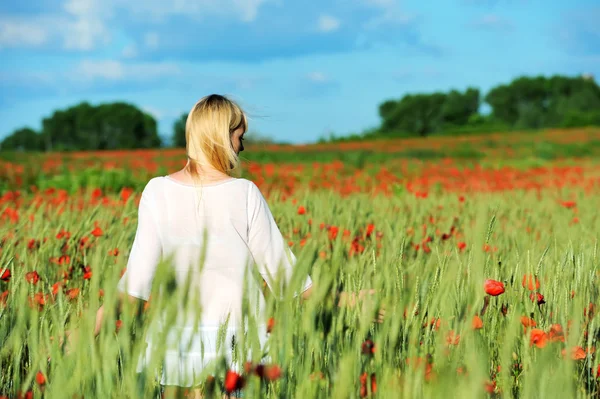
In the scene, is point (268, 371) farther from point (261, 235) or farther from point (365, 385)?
point (261, 235)

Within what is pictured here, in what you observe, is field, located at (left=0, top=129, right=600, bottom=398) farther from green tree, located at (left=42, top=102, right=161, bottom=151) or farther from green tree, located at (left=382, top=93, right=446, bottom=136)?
green tree, located at (left=382, top=93, right=446, bottom=136)

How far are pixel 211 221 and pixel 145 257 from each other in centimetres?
22

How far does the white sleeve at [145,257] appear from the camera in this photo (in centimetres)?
184

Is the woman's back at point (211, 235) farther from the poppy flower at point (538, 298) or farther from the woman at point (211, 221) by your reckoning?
the poppy flower at point (538, 298)

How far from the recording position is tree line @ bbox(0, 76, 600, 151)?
5403 cm

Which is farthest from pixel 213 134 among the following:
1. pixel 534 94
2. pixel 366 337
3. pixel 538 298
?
pixel 534 94

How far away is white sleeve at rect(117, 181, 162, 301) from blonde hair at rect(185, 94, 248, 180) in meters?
0.19

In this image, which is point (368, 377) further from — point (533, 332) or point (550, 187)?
point (550, 187)

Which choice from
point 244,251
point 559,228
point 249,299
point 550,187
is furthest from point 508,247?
point 550,187

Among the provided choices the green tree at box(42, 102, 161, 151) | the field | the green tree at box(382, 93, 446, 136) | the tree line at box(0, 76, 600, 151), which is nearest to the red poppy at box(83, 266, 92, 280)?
the field

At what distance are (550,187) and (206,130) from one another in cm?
654

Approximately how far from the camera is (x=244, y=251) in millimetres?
1894

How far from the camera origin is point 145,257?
6.15 ft

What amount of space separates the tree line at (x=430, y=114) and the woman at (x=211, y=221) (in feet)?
165
